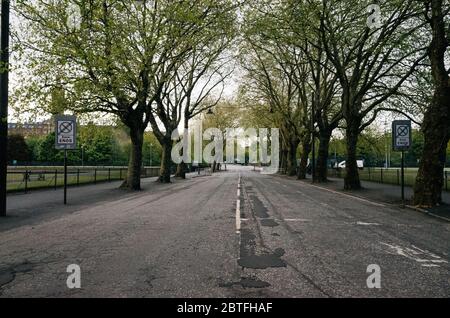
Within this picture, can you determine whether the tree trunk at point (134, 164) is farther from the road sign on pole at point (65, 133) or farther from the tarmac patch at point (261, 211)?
the tarmac patch at point (261, 211)

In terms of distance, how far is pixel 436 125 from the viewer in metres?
13.2

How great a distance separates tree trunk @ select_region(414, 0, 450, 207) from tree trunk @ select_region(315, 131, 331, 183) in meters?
17.3

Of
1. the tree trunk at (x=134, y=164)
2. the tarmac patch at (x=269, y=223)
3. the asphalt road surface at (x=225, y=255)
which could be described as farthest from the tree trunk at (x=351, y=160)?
the tarmac patch at (x=269, y=223)

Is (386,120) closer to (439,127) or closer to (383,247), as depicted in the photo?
(439,127)

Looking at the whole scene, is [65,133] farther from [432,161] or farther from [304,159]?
[304,159]

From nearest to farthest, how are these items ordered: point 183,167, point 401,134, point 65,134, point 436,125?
point 436,125 < point 401,134 < point 65,134 < point 183,167

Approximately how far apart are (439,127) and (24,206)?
1557 cm

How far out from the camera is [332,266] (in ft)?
18.3

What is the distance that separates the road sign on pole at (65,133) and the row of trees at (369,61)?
11290 millimetres

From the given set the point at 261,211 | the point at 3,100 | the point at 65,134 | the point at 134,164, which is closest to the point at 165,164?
the point at 134,164

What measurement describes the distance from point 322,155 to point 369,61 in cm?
1039

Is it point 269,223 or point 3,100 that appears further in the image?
point 3,100

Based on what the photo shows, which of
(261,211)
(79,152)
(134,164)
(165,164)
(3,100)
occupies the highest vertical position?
(3,100)
